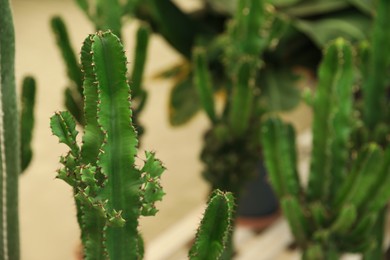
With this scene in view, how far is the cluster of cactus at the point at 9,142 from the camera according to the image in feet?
3.01

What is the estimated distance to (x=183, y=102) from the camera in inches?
72.6

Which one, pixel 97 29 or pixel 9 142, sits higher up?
pixel 97 29

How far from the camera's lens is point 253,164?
152cm

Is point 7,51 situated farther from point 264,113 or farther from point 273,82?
point 273,82

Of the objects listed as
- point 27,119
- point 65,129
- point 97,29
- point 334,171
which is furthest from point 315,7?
point 65,129

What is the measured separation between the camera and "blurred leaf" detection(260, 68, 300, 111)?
178 cm

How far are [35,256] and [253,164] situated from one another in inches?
40.8

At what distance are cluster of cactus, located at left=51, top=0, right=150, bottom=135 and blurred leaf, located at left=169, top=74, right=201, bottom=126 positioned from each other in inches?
18.5

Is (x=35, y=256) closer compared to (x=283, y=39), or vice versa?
(x=283, y=39)

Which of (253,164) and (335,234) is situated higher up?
(253,164)

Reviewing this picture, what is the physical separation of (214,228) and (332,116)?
0.54m

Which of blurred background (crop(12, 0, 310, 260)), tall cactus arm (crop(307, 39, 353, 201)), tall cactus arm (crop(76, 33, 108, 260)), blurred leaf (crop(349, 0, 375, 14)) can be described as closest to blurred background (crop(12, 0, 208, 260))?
blurred background (crop(12, 0, 310, 260))

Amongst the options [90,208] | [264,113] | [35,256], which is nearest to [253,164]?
[264,113]

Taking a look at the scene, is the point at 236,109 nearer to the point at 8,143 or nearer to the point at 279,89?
the point at 279,89
